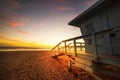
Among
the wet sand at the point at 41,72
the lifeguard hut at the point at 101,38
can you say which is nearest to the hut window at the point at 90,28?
the lifeguard hut at the point at 101,38

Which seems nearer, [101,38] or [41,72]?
[101,38]

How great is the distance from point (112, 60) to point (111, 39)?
134 inches

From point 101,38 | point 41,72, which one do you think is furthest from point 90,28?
point 41,72

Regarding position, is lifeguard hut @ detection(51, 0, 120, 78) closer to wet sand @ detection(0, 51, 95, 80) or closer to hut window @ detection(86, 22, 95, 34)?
hut window @ detection(86, 22, 95, 34)

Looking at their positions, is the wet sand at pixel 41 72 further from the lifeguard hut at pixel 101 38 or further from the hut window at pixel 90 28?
the hut window at pixel 90 28

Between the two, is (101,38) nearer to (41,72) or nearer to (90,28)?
(90,28)

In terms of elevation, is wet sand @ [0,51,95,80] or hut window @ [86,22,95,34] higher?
hut window @ [86,22,95,34]

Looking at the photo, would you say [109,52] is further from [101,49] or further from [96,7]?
[96,7]

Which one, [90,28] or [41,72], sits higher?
[90,28]

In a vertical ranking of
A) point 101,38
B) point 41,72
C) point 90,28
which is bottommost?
point 41,72

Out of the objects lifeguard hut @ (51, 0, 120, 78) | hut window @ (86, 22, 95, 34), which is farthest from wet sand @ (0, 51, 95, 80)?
hut window @ (86, 22, 95, 34)

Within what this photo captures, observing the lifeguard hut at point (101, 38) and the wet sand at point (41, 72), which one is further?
the wet sand at point (41, 72)

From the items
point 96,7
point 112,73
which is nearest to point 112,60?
point 112,73

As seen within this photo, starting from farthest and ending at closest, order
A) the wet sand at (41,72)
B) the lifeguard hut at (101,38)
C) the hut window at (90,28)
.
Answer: the hut window at (90,28) → the wet sand at (41,72) → the lifeguard hut at (101,38)
